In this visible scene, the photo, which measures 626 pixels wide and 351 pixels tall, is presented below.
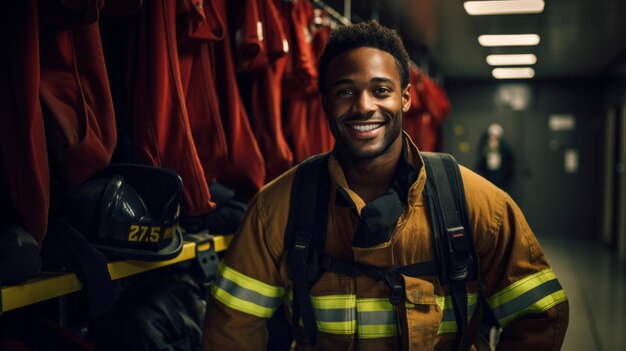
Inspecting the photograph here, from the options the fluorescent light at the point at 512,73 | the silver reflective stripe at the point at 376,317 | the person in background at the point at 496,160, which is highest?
the fluorescent light at the point at 512,73

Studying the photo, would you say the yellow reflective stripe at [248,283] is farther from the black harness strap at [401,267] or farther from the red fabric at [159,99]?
the red fabric at [159,99]

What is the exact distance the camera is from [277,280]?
1867 mm

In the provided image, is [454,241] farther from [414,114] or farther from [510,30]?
[510,30]

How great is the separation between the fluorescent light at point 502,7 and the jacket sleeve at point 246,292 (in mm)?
4654

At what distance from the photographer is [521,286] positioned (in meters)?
1.73

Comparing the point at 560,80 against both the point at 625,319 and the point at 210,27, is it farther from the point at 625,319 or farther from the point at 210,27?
the point at 210,27

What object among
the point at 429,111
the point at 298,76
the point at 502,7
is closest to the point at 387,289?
the point at 298,76

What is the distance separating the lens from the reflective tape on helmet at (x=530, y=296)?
1.72 m

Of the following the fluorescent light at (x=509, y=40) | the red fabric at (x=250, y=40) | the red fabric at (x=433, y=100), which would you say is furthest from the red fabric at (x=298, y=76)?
the fluorescent light at (x=509, y=40)

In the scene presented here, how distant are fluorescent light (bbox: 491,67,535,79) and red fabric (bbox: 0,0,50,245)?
9.95 metres

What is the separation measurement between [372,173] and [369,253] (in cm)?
27

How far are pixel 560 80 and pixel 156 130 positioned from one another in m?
11.1

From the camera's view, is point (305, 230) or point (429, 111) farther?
point (429, 111)

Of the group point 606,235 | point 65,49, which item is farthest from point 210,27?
point 606,235
